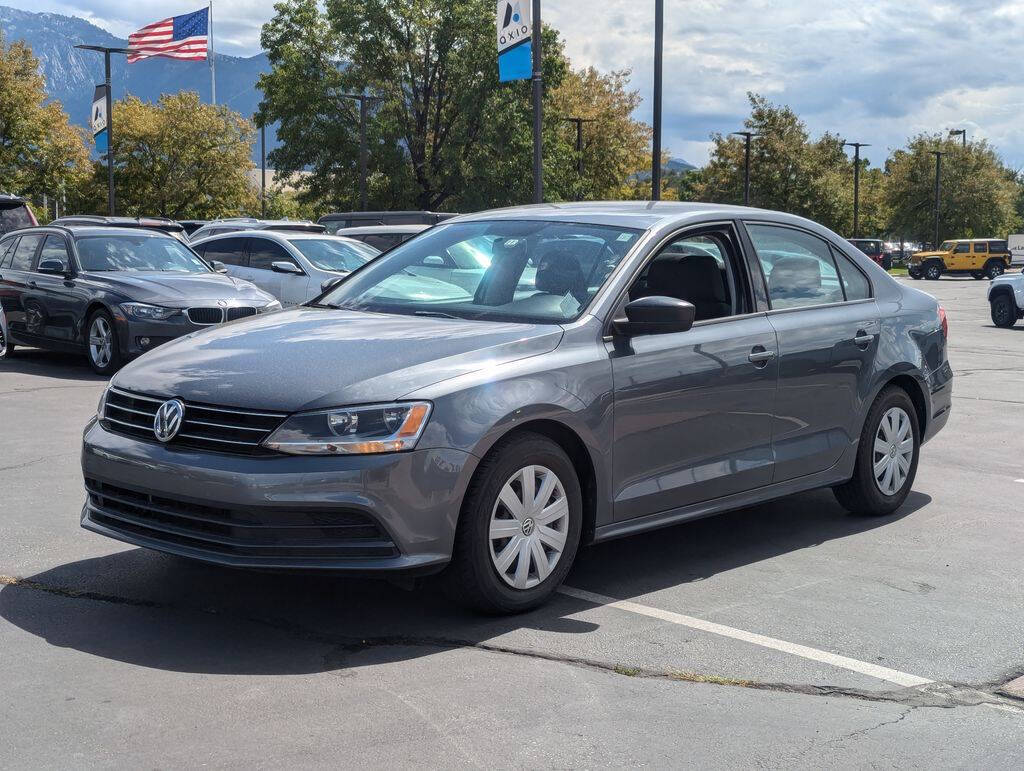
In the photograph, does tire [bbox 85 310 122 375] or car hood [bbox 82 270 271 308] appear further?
tire [bbox 85 310 122 375]

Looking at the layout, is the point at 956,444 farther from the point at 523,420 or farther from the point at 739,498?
the point at 523,420

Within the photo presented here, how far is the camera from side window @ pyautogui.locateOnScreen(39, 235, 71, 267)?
46.7 ft

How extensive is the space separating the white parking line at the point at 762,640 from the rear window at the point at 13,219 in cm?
1739

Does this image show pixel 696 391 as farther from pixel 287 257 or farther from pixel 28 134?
pixel 28 134

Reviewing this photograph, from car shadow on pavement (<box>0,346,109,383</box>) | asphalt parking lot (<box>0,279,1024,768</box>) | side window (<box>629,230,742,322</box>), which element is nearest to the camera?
asphalt parking lot (<box>0,279,1024,768</box>)

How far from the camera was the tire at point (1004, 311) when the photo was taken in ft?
78.5

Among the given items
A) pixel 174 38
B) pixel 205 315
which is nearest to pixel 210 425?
pixel 205 315

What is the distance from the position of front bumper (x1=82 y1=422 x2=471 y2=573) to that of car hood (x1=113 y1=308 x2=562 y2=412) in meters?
0.24

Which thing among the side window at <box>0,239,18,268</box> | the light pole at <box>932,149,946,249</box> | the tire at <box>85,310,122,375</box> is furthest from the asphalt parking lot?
the light pole at <box>932,149,946,249</box>

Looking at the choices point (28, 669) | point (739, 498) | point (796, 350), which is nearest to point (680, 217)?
point (796, 350)

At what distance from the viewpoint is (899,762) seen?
365cm

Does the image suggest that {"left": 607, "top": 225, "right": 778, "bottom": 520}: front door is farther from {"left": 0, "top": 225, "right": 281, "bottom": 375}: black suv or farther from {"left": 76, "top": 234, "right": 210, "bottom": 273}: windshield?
{"left": 76, "top": 234, "right": 210, "bottom": 273}: windshield

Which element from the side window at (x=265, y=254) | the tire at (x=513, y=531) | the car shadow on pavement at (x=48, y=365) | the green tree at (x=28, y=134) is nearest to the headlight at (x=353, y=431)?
the tire at (x=513, y=531)

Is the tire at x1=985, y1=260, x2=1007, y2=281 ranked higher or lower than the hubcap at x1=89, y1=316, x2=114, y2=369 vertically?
higher
